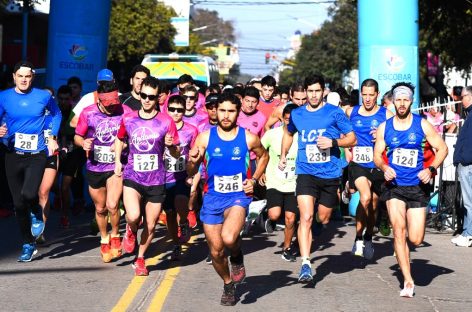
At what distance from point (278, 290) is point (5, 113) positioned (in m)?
3.90

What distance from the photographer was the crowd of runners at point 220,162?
9.48 m

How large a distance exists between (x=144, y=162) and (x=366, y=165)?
11.2 feet

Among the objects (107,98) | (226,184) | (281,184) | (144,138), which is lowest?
(281,184)

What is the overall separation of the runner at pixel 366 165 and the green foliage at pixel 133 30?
51340 millimetres

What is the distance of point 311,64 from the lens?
324 ft

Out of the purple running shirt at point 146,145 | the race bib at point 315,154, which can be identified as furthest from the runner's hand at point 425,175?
the purple running shirt at point 146,145

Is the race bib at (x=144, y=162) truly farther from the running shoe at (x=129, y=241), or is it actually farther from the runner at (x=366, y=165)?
the runner at (x=366, y=165)

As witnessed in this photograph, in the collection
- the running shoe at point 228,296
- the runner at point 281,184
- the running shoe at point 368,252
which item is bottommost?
the running shoe at point 228,296

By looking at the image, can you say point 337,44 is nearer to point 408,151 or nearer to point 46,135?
point 46,135

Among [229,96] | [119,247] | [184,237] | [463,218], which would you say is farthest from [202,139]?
[463,218]

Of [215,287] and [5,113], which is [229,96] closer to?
[215,287]

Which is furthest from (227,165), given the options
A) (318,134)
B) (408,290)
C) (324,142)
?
(408,290)

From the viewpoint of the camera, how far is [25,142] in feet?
38.8

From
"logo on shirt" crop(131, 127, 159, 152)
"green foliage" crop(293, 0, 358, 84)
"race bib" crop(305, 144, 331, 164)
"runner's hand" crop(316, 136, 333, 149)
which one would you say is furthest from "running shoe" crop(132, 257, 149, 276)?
"green foliage" crop(293, 0, 358, 84)
